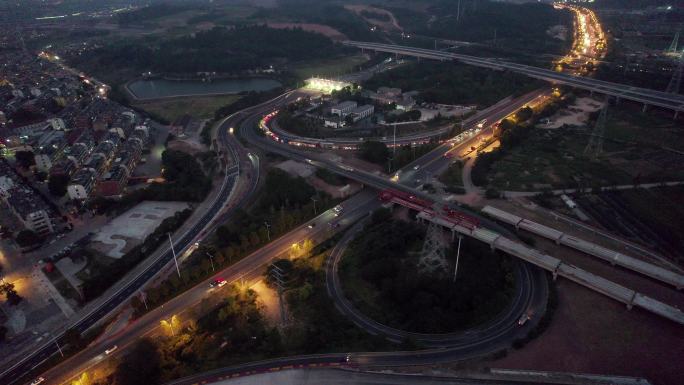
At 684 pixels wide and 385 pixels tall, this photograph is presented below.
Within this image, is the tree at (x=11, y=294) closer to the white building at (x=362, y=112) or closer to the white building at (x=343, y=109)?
the white building at (x=343, y=109)

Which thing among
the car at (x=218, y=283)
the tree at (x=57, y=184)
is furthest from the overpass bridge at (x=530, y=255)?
the tree at (x=57, y=184)

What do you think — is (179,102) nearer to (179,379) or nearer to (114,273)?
(114,273)

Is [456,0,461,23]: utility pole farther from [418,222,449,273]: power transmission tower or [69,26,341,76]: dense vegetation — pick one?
[418,222,449,273]: power transmission tower

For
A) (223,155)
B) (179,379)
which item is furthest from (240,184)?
(179,379)

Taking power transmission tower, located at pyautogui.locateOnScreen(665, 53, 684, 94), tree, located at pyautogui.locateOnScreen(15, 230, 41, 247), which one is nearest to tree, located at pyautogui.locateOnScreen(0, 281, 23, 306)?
tree, located at pyautogui.locateOnScreen(15, 230, 41, 247)

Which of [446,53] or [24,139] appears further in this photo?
[446,53]
